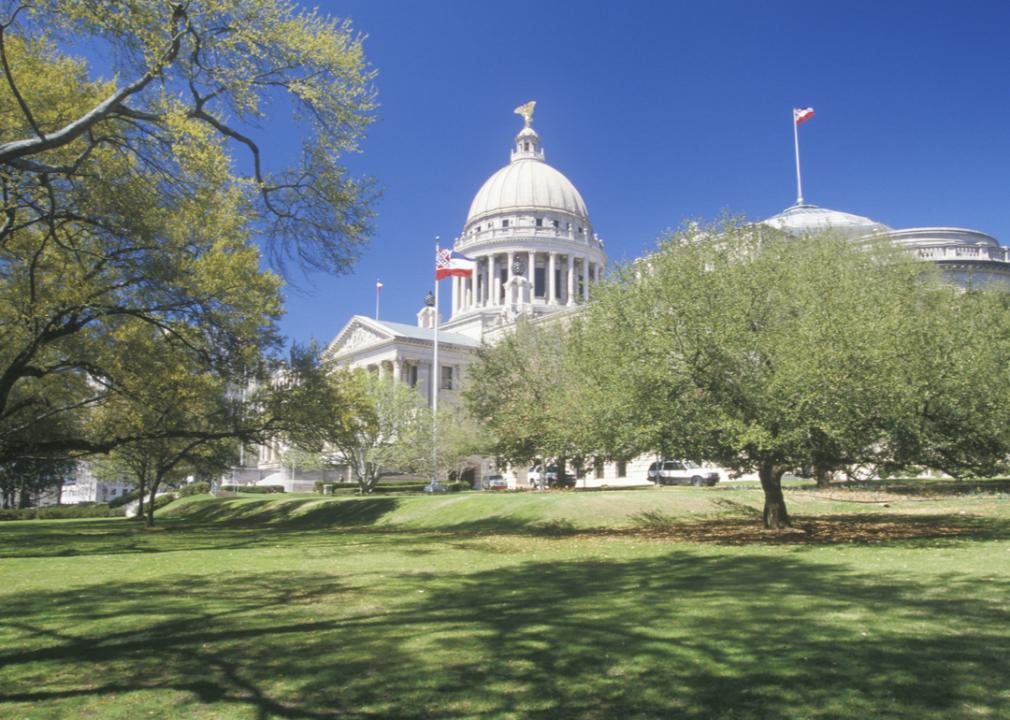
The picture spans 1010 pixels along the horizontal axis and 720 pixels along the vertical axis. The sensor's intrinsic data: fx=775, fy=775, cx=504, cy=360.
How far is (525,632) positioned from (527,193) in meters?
108

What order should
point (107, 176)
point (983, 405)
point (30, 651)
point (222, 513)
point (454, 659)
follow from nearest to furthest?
1. point (454, 659)
2. point (30, 651)
3. point (107, 176)
4. point (983, 405)
5. point (222, 513)

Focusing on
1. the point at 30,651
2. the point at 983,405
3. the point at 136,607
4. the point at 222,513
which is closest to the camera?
the point at 30,651

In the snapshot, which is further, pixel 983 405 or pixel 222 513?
pixel 222 513

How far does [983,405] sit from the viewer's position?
17.5 meters

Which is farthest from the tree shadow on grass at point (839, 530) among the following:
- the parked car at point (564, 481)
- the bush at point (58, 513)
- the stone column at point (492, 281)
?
the stone column at point (492, 281)

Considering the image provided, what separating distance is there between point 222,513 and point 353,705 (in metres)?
41.5

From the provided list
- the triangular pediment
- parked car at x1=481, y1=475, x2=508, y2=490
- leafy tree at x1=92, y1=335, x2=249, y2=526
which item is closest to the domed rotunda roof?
the triangular pediment

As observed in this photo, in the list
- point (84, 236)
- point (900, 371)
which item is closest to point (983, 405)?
point (900, 371)

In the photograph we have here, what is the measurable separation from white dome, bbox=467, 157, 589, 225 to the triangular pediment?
2870 centimetres

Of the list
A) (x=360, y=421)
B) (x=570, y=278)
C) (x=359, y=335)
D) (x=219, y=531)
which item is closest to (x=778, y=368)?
(x=219, y=531)

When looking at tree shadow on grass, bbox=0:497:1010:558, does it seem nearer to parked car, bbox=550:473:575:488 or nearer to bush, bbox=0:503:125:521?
parked car, bbox=550:473:575:488

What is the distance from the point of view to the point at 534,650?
7129mm

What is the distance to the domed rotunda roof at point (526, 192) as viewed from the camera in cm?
11225

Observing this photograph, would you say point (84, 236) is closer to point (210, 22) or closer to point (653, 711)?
point (210, 22)
